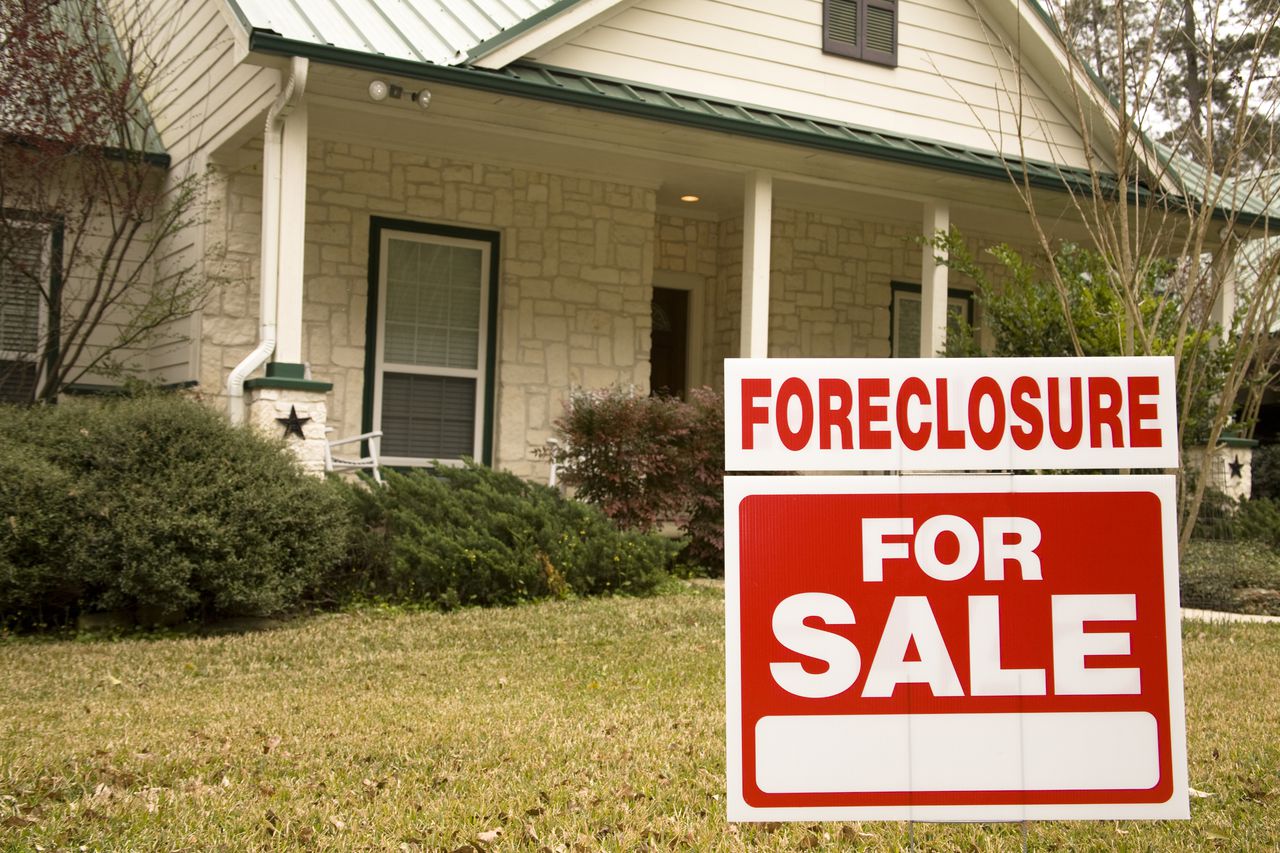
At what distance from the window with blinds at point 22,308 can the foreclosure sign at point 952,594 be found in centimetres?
868

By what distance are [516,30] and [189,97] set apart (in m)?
3.47

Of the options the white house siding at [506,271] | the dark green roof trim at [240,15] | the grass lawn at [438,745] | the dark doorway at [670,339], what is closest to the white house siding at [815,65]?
the white house siding at [506,271]

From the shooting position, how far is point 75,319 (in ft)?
34.1

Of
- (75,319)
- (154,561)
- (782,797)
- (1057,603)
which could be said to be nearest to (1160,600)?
(1057,603)

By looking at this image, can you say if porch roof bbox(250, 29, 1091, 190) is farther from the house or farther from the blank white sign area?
the blank white sign area

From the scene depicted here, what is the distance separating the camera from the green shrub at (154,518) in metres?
7.27

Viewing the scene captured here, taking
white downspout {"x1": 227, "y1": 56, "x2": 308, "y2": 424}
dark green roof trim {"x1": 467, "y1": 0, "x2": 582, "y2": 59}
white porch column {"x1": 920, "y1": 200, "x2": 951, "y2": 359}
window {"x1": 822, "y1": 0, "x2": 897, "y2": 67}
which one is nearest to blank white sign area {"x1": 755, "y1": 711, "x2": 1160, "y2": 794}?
white downspout {"x1": 227, "y1": 56, "x2": 308, "y2": 424}

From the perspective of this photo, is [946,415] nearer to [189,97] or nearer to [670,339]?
[189,97]

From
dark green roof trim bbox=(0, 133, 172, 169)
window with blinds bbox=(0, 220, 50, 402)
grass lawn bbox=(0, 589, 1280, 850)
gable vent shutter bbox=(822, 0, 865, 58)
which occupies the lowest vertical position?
grass lawn bbox=(0, 589, 1280, 850)

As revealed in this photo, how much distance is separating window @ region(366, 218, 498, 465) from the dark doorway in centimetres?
265

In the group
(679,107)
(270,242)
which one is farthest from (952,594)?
(679,107)

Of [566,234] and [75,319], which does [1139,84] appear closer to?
[566,234]

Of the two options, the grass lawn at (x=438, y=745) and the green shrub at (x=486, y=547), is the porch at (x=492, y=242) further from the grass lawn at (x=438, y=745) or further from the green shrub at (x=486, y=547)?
the grass lawn at (x=438, y=745)

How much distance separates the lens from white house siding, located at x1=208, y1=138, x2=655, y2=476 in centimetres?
1037
